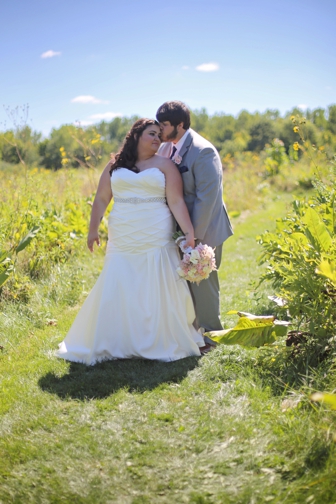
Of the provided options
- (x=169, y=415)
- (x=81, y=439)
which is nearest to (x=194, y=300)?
(x=169, y=415)

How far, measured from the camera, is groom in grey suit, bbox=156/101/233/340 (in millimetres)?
4492

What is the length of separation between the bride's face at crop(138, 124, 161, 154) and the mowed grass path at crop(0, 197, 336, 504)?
6.17 ft

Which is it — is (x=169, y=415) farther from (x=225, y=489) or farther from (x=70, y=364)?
(x=70, y=364)

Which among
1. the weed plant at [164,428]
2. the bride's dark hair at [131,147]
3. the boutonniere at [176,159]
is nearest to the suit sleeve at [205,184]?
the boutonniere at [176,159]

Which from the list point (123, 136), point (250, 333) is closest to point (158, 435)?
point (250, 333)

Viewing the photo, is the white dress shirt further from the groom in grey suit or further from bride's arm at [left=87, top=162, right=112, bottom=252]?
bride's arm at [left=87, top=162, right=112, bottom=252]

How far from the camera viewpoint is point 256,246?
926 cm

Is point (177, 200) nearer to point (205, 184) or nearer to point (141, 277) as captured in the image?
point (205, 184)

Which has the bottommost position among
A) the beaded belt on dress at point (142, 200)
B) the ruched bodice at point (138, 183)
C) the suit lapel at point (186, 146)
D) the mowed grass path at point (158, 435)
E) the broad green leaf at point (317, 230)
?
the mowed grass path at point (158, 435)

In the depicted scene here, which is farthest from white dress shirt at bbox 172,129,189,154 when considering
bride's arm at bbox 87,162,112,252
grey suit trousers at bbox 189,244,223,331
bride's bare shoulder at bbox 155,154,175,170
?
grey suit trousers at bbox 189,244,223,331

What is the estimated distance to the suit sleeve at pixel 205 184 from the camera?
4.48m

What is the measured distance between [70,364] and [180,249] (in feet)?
4.73

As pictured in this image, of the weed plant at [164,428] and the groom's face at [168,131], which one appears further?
the groom's face at [168,131]

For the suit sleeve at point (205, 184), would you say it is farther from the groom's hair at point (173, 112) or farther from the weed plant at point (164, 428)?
the weed plant at point (164, 428)
